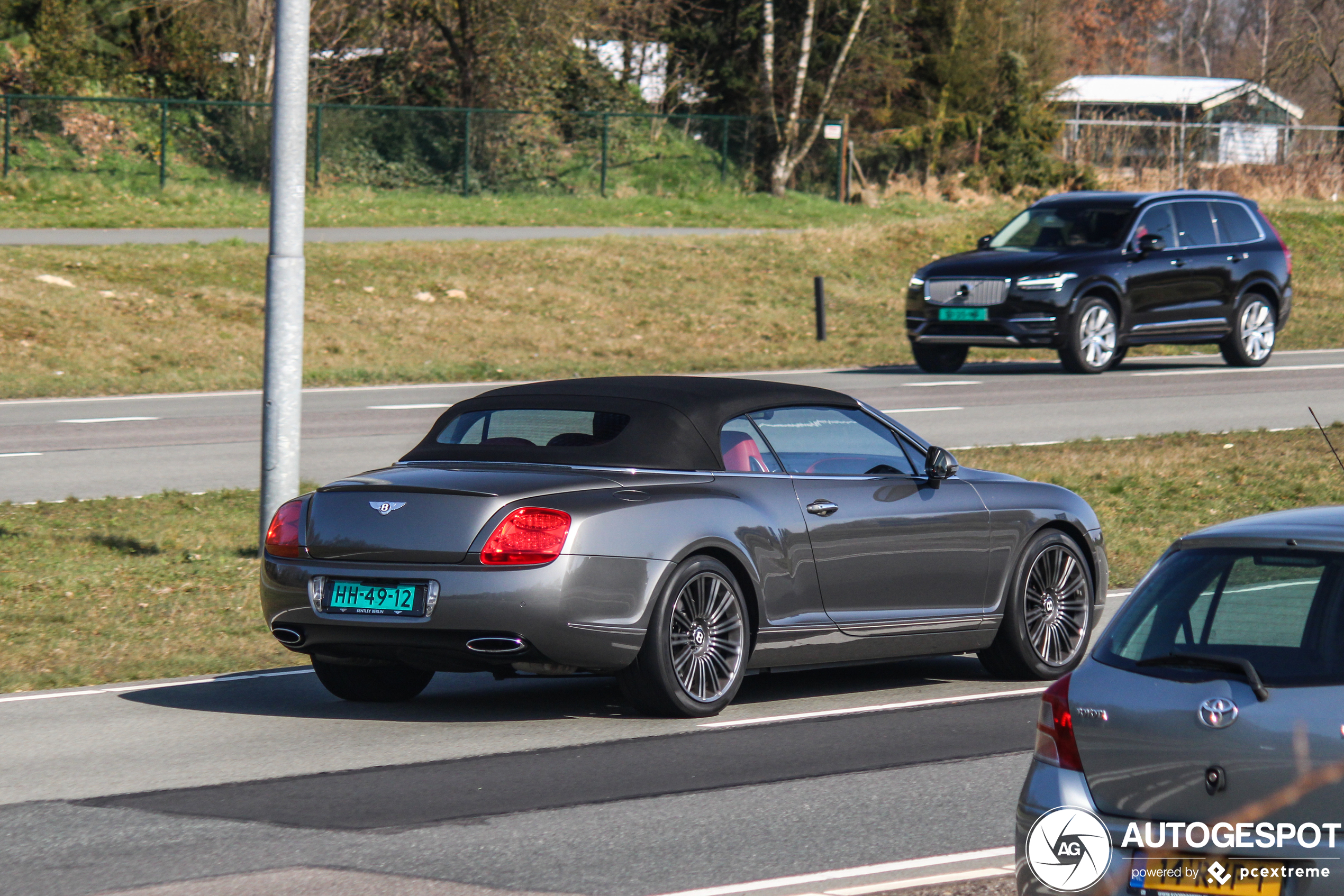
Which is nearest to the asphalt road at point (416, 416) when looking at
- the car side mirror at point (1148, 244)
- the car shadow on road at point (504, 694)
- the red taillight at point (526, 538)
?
the car side mirror at point (1148, 244)

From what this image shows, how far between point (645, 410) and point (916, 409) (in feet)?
40.4

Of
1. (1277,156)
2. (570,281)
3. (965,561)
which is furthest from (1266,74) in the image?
(965,561)

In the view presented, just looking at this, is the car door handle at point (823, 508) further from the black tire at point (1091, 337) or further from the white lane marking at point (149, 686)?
the black tire at point (1091, 337)

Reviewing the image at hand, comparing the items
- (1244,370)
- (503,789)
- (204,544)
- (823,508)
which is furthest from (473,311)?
(503,789)

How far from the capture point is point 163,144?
40.0 m

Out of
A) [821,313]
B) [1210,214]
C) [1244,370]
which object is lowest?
[1244,370]

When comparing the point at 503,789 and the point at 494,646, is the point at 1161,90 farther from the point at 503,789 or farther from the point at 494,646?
the point at 503,789

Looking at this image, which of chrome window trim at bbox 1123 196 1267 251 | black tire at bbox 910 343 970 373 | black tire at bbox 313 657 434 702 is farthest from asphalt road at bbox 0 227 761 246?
black tire at bbox 313 657 434 702

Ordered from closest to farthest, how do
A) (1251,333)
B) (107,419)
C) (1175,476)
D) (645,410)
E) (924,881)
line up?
(924,881) → (645,410) → (1175,476) → (107,419) → (1251,333)

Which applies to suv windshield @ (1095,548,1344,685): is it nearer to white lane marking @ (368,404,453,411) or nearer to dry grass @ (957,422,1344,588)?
dry grass @ (957,422,1344,588)

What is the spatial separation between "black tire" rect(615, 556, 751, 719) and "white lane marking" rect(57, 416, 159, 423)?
1291cm

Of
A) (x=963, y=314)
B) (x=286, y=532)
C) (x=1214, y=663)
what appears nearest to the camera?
(x=1214, y=663)

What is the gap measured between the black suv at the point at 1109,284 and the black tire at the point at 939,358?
0.06 feet

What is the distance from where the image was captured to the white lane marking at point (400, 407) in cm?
2116
